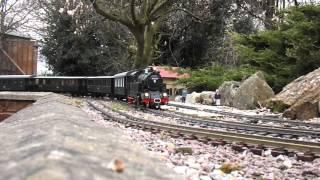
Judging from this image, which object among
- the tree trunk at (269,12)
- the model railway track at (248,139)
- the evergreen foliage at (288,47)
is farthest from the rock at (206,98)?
the model railway track at (248,139)

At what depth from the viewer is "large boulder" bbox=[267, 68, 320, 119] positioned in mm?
19453

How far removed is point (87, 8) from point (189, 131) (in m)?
28.9

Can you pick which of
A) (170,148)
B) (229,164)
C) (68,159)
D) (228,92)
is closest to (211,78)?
(228,92)

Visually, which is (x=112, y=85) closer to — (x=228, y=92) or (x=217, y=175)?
(x=228, y=92)

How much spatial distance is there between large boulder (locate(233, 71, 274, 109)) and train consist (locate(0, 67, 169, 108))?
158 inches

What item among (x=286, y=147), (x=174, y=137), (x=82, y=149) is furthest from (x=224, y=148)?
(x=82, y=149)

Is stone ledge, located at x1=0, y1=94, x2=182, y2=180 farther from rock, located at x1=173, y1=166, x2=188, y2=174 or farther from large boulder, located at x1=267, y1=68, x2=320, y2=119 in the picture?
large boulder, located at x1=267, y1=68, x2=320, y2=119

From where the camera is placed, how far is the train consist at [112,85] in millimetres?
25562

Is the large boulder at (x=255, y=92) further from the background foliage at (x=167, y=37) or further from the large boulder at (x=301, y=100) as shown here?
the background foliage at (x=167, y=37)

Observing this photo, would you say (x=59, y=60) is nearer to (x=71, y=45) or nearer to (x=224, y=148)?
(x=71, y=45)

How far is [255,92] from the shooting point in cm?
2580

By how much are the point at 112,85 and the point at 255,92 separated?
12.2 metres

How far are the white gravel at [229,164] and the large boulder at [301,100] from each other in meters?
10.1

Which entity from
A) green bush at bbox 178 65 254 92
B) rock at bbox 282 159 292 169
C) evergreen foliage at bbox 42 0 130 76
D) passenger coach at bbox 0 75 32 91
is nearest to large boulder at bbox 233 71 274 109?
green bush at bbox 178 65 254 92
